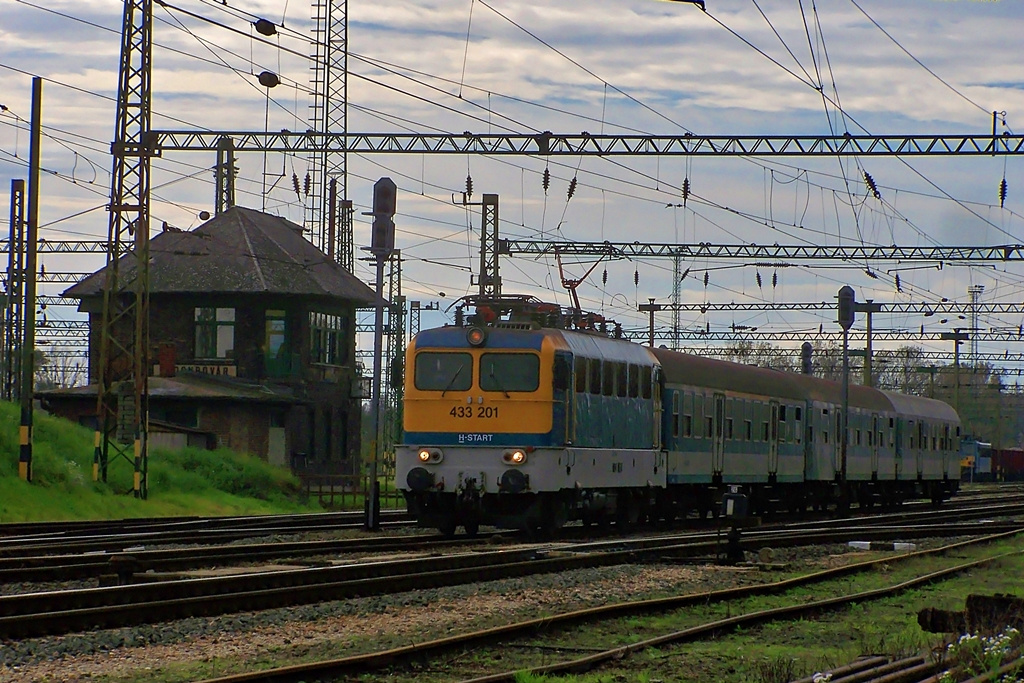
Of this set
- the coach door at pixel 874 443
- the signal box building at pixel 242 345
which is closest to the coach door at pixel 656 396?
the coach door at pixel 874 443

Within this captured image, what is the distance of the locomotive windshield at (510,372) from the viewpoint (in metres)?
21.6

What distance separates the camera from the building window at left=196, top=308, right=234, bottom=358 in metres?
50.1

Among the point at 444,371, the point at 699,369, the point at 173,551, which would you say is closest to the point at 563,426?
the point at 444,371

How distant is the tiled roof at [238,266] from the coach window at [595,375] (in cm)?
2658

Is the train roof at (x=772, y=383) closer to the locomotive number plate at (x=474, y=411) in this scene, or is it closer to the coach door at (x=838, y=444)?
the coach door at (x=838, y=444)

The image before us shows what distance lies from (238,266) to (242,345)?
2707mm

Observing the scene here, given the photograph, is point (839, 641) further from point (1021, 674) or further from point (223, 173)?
point (223, 173)

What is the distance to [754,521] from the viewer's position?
24.2 metres

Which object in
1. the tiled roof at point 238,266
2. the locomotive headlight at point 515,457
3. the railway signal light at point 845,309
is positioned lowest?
the locomotive headlight at point 515,457

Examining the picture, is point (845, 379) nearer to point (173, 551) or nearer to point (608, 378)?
point (608, 378)

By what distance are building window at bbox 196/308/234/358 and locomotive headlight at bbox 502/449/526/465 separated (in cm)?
3052

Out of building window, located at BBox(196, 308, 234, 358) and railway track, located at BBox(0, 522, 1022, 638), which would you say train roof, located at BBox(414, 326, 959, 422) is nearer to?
railway track, located at BBox(0, 522, 1022, 638)

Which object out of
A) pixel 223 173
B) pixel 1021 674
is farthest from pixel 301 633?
pixel 223 173

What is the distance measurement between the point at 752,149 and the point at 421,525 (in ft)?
50.8
